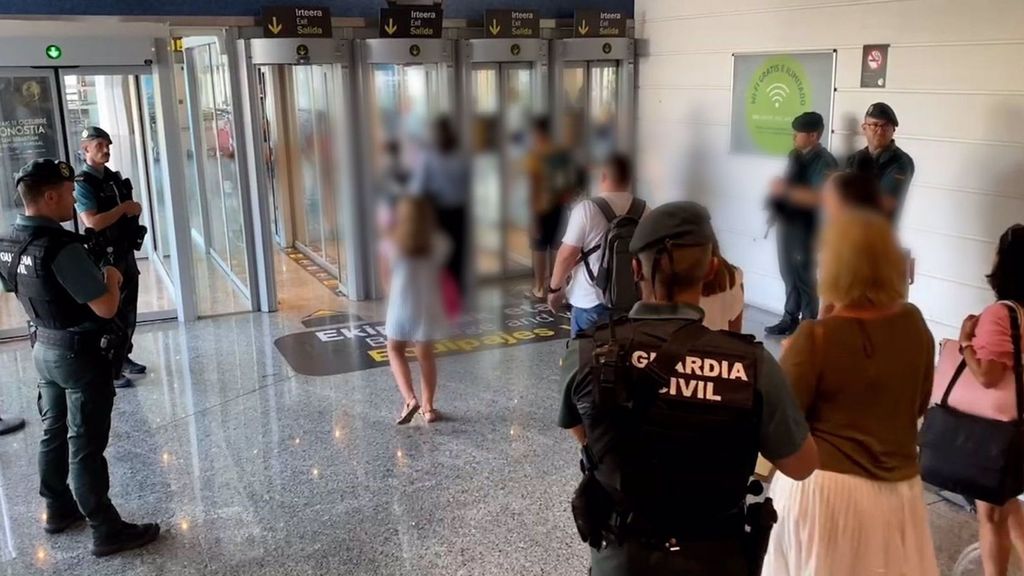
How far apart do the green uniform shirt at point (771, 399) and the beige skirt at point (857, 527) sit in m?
0.31

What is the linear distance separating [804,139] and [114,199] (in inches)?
111

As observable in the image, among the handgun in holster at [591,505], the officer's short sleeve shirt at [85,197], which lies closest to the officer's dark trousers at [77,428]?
the officer's short sleeve shirt at [85,197]

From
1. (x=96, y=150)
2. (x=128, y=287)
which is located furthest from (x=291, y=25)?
(x=128, y=287)

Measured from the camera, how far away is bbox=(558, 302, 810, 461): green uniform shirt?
44.8 inches

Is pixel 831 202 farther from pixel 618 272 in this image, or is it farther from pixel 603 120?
pixel 618 272

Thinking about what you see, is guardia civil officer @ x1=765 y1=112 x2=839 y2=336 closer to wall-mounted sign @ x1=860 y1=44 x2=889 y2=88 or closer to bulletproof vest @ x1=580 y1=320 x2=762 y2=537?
bulletproof vest @ x1=580 y1=320 x2=762 y2=537

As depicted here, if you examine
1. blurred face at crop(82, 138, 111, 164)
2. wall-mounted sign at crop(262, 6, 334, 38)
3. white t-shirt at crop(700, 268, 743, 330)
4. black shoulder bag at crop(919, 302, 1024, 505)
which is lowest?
black shoulder bag at crop(919, 302, 1024, 505)

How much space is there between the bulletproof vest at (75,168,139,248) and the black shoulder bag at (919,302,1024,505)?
2985 mm

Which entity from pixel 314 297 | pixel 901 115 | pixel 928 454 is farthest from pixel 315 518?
pixel 901 115

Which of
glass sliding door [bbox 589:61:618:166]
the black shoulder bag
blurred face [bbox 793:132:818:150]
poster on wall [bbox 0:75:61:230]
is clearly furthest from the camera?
poster on wall [bbox 0:75:61:230]

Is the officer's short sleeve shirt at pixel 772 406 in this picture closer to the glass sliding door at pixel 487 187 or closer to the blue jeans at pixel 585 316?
the glass sliding door at pixel 487 187

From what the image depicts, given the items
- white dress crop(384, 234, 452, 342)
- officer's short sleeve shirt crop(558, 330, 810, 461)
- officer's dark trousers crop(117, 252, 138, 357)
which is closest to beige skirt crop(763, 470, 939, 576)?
officer's short sleeve shirt crop(558, 330, 810, 461)

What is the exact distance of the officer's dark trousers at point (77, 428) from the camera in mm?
2184

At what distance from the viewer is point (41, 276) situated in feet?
6.77
